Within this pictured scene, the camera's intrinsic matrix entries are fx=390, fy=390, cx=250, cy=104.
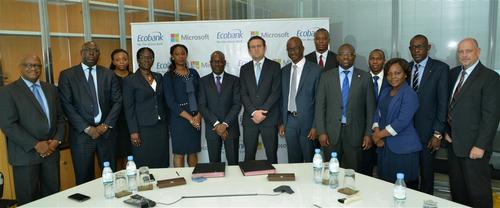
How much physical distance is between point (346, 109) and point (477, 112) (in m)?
1.05

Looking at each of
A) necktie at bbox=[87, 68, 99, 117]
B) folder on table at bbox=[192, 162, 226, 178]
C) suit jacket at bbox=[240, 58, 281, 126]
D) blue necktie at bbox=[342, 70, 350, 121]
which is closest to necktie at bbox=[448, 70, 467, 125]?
blue necktie at bbox=[342, 70, 350, 121]

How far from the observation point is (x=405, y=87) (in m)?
3.28

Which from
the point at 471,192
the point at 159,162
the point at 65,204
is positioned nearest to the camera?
the point at 65,204

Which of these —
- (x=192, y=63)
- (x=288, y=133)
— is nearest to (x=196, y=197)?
(x=288, y=133)

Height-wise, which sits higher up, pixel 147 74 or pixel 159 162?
pixel 147 74

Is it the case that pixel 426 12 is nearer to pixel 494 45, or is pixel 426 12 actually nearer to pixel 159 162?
pixel 494 45

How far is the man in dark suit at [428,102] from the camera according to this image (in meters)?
3.52

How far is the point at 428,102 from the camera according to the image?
141 inches

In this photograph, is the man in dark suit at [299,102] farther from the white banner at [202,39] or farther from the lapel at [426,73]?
the white banner at [202,39]

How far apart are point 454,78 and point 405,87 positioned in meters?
0.62

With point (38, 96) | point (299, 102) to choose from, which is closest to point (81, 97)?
point (38, 96)

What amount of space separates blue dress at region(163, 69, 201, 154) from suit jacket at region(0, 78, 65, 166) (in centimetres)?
126

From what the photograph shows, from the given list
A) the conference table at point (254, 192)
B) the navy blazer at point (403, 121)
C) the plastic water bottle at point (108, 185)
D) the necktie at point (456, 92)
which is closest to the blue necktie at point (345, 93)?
the navy blazer at point (403, 121)

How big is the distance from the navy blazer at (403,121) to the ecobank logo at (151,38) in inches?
125
